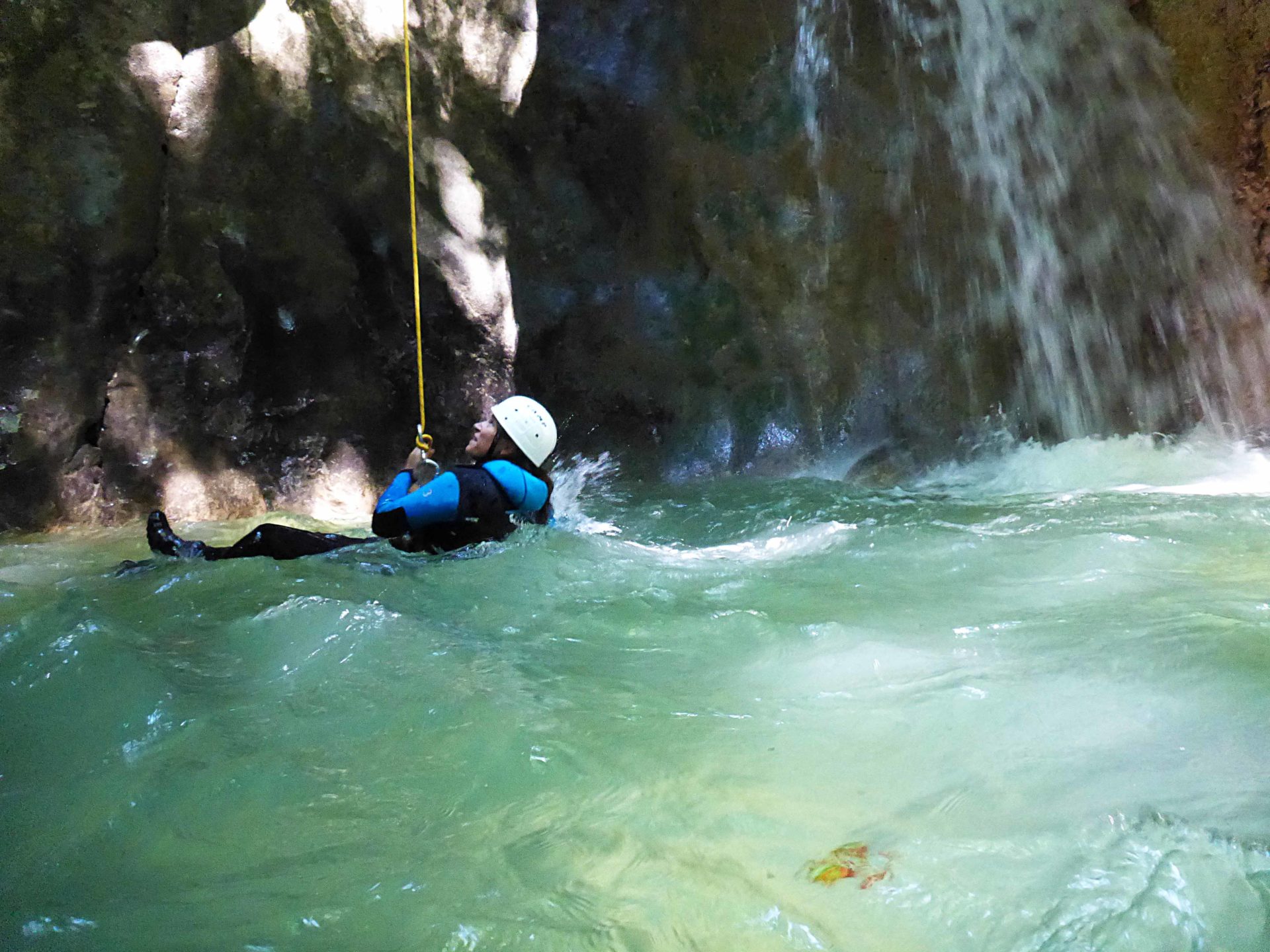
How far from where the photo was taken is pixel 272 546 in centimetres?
420

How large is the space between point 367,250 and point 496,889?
5217 mm

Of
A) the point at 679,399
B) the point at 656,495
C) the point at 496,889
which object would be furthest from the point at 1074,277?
the point at 496,889

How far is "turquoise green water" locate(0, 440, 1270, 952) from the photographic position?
1.55 metres

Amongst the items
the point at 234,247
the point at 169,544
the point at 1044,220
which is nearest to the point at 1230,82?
the point at 1044,220

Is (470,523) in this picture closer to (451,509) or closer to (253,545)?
(451,509)

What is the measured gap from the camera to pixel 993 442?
23.1 feet

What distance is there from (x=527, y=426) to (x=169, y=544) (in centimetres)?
165

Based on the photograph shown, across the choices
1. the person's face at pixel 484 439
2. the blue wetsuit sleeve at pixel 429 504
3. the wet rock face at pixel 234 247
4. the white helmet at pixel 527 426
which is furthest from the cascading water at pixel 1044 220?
the blue wetsuit sleeve at pixel 429 504

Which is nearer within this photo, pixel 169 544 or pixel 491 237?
pixel 169 544

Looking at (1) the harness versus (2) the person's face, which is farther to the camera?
(2) the person's face

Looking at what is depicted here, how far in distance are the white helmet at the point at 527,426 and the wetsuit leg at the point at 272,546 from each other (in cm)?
101

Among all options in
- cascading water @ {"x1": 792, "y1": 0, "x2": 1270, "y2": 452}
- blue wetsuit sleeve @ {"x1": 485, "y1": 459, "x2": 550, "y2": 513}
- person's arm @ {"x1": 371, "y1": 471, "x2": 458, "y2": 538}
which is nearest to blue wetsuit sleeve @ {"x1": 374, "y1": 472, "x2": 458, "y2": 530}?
person's arm @ {"x1": 371, "y1": 471, "x2": 458, "y2": 538}

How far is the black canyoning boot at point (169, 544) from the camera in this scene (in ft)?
14.0

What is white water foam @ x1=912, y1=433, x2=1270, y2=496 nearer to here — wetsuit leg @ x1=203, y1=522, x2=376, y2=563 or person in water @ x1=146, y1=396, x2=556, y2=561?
person in water @ x1=146, y1=396, x2=556, y2=561
